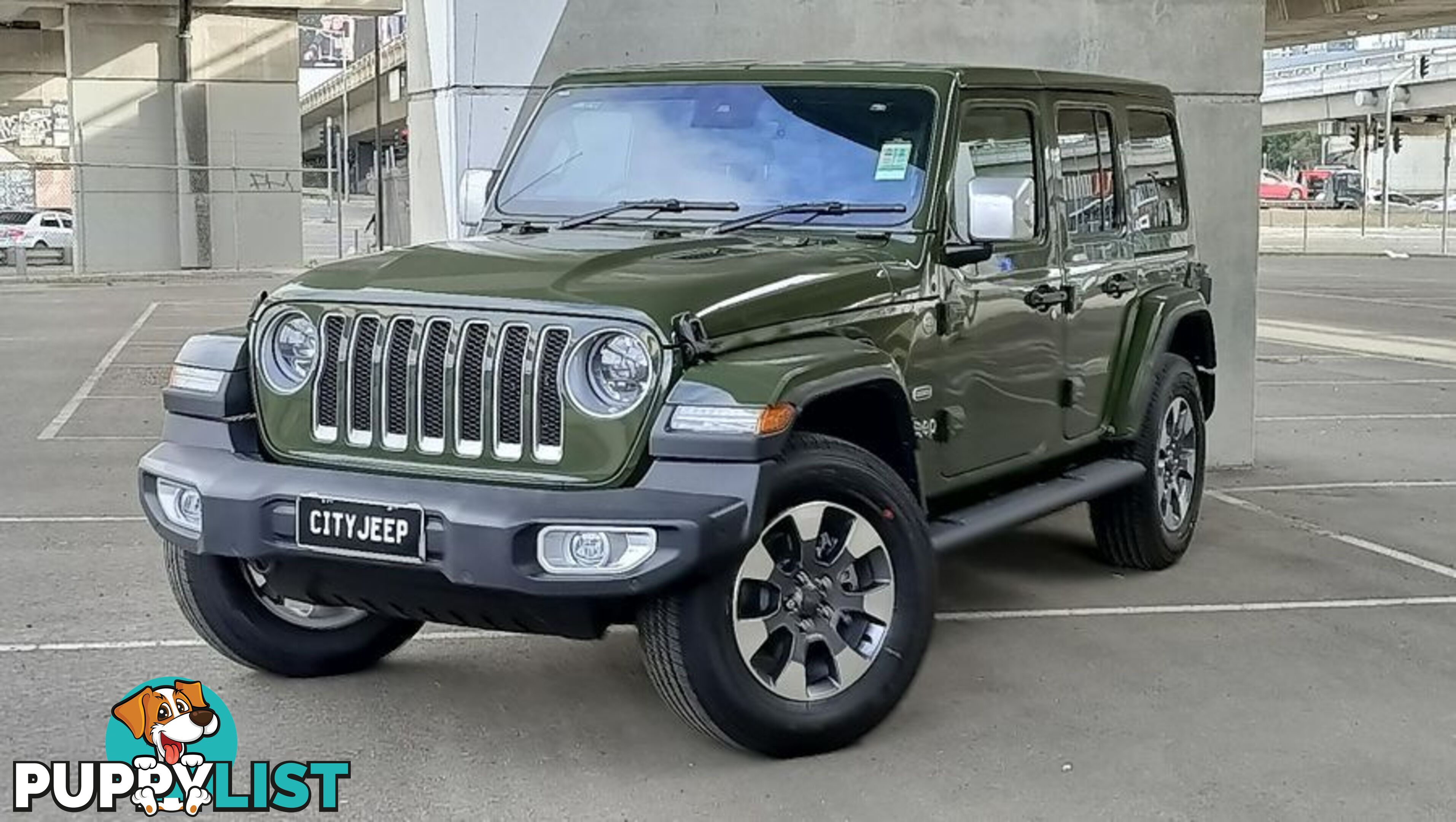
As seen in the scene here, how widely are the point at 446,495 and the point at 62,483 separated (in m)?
6.06

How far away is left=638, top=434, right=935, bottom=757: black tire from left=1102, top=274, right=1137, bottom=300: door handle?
2.18m

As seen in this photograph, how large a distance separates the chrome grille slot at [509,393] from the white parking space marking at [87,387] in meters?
7.96

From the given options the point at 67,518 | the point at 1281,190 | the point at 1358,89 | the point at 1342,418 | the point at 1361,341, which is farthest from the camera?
the point at 1281,190

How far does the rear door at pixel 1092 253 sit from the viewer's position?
703 centimetres

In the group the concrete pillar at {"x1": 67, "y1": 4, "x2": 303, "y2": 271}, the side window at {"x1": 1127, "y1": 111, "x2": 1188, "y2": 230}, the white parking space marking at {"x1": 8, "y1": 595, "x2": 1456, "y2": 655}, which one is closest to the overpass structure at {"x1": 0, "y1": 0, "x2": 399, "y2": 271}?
the concrete pillar at {"x1": 67, "y1": 4, "x2": 303, "y2": 271}

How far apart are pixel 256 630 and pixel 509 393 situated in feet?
4.74

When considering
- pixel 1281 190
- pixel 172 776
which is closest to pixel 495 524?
pixel 172 776

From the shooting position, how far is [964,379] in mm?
6199

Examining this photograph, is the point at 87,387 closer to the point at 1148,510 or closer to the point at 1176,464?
the point at 1176,464

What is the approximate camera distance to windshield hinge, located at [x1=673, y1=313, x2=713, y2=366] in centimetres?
488

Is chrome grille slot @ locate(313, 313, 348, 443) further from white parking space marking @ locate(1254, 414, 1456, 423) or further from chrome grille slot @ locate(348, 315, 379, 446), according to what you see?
white parking space marking @ locate(1254, 414, 1456, 423)

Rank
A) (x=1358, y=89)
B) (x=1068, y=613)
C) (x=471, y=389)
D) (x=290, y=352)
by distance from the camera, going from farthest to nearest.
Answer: (x=1358, y=89) < (x=1068, y=613) < (x=290, y=352) < (x=471, y=389)

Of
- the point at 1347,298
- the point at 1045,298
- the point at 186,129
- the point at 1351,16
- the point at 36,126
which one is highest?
the point at 36,126

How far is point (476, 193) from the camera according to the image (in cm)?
681
